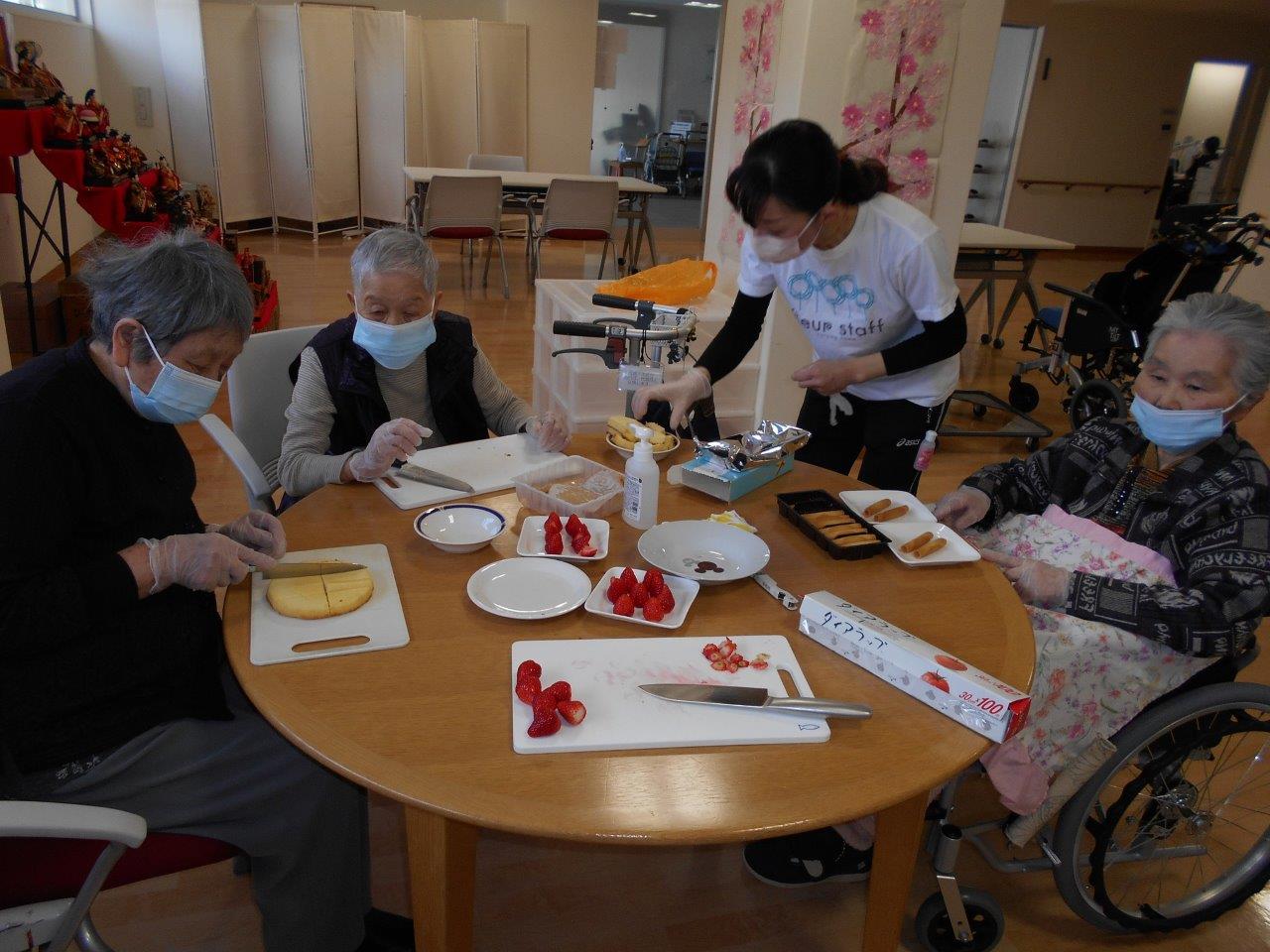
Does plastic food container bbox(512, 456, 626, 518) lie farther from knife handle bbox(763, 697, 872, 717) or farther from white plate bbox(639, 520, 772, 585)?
knife handle bbox(763, 697, 872, 717)

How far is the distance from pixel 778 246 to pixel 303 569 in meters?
1.12

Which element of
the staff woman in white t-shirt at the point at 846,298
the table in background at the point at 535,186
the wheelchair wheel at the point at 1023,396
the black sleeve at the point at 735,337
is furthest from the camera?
the table in background at the point at 535,186

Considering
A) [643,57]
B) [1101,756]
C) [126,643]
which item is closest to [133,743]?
[126,643]

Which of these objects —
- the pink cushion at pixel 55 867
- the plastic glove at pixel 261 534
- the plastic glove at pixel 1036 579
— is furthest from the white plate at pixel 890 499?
the pink cushion at pixel 55 867

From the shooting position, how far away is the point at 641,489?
4.66 feet

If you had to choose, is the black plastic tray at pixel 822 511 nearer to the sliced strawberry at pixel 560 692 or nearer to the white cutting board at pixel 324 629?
the sliced strawberry at pixel 560 692

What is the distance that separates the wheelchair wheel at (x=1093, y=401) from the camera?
3668 millimetres

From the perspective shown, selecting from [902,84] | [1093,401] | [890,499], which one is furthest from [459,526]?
[1093,401]

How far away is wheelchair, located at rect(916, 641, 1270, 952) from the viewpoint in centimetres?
141

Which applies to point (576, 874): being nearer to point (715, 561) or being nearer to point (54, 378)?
point (715, 561)

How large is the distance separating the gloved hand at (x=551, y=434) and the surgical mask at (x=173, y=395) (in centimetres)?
67

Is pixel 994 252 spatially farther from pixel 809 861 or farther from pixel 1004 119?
pixel 1004 119

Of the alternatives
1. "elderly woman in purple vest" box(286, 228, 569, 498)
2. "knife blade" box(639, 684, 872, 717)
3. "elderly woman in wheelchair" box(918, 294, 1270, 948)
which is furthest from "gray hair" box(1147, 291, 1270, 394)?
"elderly woman in purple vest" box(286, 228, 569, 498)

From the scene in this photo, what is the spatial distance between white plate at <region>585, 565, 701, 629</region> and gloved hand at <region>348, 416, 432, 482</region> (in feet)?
1.51
